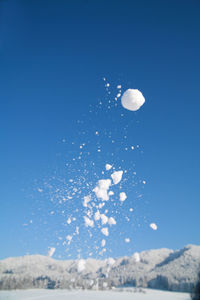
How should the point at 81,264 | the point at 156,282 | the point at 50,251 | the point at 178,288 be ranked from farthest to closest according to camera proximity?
the point at 156,282, the point at 178,288, the point at 81,264, the point at 50,251

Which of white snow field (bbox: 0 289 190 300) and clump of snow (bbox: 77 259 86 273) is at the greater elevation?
clump of snow (bbox: 77 259 86 273)

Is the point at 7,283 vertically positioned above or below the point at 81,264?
below

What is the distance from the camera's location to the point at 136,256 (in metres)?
47.2

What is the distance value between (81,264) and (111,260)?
750cm

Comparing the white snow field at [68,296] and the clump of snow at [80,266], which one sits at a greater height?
the clump of snow at [80,266]

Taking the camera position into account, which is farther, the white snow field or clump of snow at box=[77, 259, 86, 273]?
the white snow field

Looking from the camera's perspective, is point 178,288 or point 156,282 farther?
point 156,282

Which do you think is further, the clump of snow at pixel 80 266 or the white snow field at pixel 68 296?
the white snow field at pixel 68 296

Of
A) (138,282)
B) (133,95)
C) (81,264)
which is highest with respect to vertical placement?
(133,95)

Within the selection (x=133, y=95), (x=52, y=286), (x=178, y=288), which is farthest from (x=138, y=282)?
(x=133, y=95)

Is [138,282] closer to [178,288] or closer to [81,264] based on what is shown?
[178,288]

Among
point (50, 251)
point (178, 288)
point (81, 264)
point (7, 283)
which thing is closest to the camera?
point (50, 251)

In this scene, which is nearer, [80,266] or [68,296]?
[80,266]

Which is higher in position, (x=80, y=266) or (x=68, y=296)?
(x=80, y=266)
